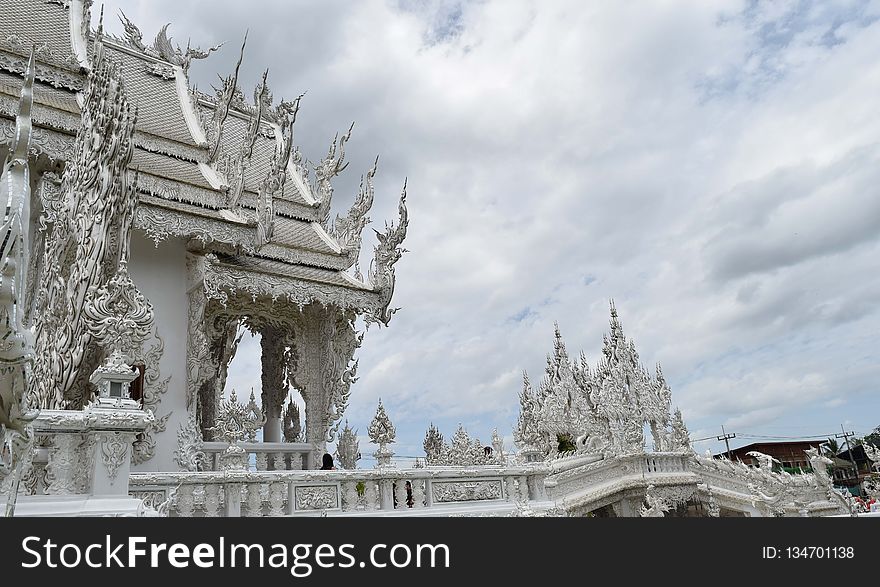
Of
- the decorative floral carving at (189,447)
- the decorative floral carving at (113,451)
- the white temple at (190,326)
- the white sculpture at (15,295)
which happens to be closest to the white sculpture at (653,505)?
the white temple at (190,326)

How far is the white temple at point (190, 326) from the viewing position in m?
4.70

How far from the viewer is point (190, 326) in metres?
9.64

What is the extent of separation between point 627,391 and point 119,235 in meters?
13.0

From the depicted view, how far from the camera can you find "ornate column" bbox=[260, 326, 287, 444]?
42.0 feet

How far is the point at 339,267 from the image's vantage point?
11.9 meters

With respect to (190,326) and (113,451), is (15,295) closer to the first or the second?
(113,451)

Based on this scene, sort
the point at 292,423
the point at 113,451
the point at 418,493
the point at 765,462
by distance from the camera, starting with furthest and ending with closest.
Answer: the point at 765,462
the point at 292,423
the point at 418,493
the point at 113,451

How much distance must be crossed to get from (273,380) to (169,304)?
389 centimetres

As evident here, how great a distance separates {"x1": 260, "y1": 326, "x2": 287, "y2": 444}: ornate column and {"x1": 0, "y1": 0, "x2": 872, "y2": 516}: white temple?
0.13 feet

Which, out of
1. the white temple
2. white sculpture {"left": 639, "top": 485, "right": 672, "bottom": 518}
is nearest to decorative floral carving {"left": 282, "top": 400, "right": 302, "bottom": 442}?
the white temple

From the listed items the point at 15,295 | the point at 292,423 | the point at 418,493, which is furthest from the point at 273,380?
the point at 15,295

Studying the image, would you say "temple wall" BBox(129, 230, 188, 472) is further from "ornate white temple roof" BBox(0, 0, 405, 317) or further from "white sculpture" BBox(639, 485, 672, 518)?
"white sculpture" BBox(639, 485, 672, 518)

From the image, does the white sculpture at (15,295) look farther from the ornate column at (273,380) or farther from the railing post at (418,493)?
the ornate column at (273,380)
